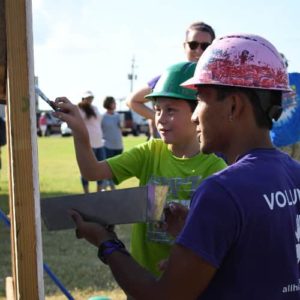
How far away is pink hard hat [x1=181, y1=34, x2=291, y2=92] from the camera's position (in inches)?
63.1

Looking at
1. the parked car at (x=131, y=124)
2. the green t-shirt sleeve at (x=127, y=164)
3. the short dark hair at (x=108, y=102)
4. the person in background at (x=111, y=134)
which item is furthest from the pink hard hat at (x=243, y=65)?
the parked car at (x=131, y=124)

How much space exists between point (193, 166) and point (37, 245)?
110 cm

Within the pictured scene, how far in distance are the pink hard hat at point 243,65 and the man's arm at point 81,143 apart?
676 mm

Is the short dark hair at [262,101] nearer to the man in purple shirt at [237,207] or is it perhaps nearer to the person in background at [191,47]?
the man in purple shirt at [237,207]

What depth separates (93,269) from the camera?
5.36 meters

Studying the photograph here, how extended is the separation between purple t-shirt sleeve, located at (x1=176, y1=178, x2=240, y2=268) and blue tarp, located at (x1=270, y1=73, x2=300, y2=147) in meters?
3.06

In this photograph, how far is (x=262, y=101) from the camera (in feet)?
5.37

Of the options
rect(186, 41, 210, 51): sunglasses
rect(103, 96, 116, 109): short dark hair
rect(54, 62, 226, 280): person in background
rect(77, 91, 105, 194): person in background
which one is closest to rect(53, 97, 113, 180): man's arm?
rect(54, 62, 226, 280): person in background

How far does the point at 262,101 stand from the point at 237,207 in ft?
1.11

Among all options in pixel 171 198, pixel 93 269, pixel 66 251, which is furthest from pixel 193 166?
pixel 66 251

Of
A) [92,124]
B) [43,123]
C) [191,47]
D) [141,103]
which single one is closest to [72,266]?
[141,103]

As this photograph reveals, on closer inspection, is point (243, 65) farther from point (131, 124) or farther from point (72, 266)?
point (131, 124)

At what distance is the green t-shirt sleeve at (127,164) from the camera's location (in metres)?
2.72

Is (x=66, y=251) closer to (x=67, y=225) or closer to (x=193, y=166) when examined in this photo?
(x=193, y=166)
